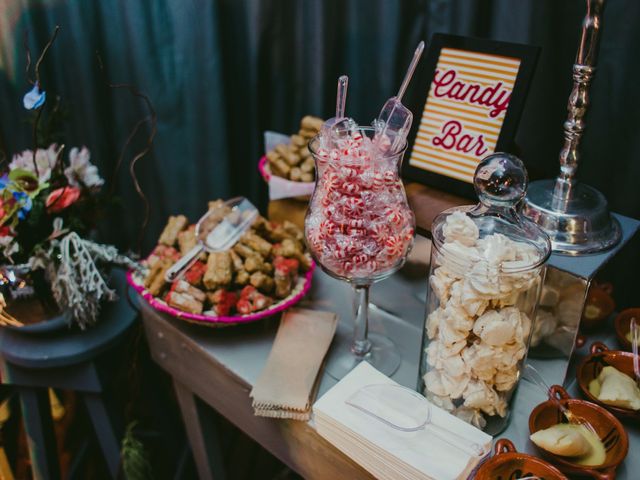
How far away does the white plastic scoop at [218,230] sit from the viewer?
1.10 metres

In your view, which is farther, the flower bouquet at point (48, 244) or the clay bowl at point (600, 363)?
the flower bouquet at point (48, 244)

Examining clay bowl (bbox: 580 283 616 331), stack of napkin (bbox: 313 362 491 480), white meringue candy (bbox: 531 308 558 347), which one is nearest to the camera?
stack of napkin (bbox: 313 362 491 480)

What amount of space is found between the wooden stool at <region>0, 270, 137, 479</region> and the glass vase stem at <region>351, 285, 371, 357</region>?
0.57 meters

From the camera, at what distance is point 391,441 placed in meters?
0.77

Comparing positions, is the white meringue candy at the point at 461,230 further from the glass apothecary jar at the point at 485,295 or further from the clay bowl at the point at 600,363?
the clay bowl at the point at 600,363

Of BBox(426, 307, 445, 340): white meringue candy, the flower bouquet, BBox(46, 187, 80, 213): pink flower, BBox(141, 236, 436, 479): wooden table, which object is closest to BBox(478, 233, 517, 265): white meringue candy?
BBox(426, 307, 445, 340): white meringue candy

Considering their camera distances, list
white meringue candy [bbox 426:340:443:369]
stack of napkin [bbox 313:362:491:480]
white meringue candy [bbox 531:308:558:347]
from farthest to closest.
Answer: white meringue candy [bbox 531:308:558:347]
white meringue candy [bbox 426:340:443:369]
stack of napkin [bbox 313:362:491:480]

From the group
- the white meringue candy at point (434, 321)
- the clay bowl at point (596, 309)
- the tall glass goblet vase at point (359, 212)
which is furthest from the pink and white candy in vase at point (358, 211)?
the clay bowl at point (596, 309)

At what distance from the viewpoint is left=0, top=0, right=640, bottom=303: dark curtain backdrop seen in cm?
115

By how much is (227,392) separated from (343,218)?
440 millimetres

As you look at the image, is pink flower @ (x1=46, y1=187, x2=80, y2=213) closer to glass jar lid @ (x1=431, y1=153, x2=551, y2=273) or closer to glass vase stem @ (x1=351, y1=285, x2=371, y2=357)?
glass vase stem @ (x1=351, y1=285, x2=371, y2=357)

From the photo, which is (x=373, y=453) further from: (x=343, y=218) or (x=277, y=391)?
(x=343, y=218)

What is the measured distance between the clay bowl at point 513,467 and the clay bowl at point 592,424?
0.14 feet

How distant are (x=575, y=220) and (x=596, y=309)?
0.83ft
